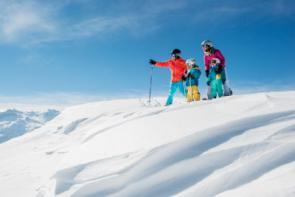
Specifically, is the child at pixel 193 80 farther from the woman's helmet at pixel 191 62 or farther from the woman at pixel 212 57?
the woman at pixel 212 57

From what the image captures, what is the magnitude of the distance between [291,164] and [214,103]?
3.52 metres

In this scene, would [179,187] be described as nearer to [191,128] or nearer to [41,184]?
[191,128]

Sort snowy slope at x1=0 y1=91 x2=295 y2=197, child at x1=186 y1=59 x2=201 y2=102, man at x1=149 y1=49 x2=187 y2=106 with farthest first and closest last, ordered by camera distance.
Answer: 1. man at x1=149 y1=49 x2=187 y2=106
2. child at x1=186 y1=59 x2=201 y2=102
3. snowy slope at x1=0 y1=91 x2=295 y2=197

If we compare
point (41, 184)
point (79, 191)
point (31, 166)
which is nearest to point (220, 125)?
point (79, 191)

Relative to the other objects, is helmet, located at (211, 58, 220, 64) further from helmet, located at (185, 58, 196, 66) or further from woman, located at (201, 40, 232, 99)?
helmet, located at (185, 58, 196, 66)

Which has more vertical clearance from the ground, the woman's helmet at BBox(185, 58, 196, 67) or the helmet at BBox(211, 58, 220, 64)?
the woman's helmet at BBox(185, 58, 196, 67)

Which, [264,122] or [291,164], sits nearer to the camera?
[291,164]

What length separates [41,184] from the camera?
6.49 m

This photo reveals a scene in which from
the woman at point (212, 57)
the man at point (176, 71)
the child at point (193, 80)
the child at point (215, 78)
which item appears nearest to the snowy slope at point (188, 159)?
the child at point (215, 78)

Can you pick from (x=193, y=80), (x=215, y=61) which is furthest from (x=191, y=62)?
(x=215, y=61)

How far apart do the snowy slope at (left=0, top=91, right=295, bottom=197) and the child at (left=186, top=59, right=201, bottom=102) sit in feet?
12.3

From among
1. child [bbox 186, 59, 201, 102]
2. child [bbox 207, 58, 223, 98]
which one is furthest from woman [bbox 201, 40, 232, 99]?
child [bbox 186, 59, 201, 102]

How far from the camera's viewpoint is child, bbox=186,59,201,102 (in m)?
11.9

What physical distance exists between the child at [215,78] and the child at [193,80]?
54cm
